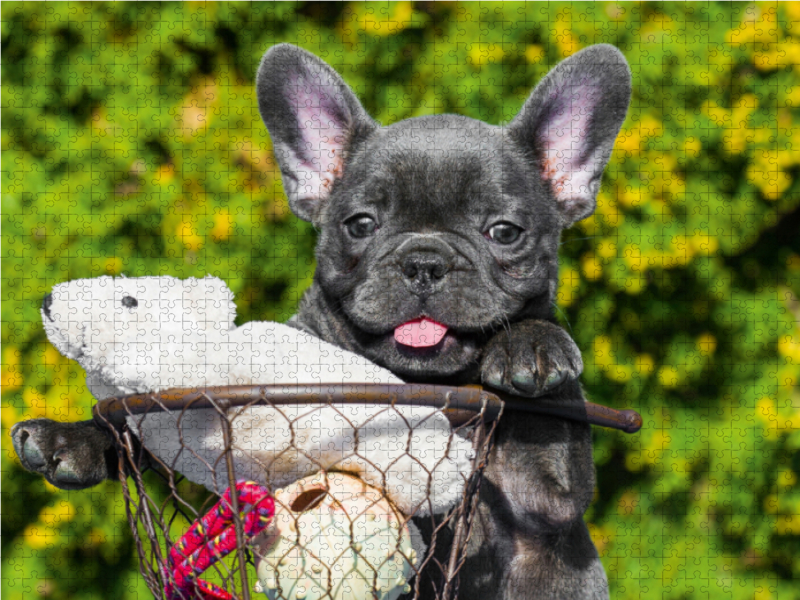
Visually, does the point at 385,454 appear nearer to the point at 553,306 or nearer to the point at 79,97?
the point at 553,306

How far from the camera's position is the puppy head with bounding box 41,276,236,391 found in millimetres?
1767

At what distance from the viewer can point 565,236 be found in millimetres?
4852

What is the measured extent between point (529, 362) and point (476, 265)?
1.01 ft

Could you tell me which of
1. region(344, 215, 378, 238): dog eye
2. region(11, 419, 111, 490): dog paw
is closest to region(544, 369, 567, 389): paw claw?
region(344, 215, 378, 238): dog eye

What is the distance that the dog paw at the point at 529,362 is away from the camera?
1.94m

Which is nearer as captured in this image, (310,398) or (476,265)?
(310,398)

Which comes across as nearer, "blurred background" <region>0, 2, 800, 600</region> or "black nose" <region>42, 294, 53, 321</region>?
"black nose" <region>42, 294, 53, 321</region>

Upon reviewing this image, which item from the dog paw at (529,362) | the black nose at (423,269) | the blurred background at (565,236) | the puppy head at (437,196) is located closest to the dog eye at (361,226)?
the puppy head at (437,196)

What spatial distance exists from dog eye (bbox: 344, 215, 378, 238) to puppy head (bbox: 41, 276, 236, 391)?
0.51 meters

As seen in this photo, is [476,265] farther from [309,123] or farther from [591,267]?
[591,267]

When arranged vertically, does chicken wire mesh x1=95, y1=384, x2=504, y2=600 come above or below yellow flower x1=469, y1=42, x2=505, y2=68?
below

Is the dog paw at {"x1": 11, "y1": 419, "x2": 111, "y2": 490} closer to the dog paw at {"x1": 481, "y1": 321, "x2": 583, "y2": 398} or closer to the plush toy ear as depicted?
the dog paw at {"x1": 481, "y1": 321, "x2": 583, "y2": 398}

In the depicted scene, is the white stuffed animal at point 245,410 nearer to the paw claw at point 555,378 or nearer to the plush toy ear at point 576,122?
the paw claw at point 555,378

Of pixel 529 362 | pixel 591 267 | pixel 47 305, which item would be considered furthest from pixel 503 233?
pixel 591 267
